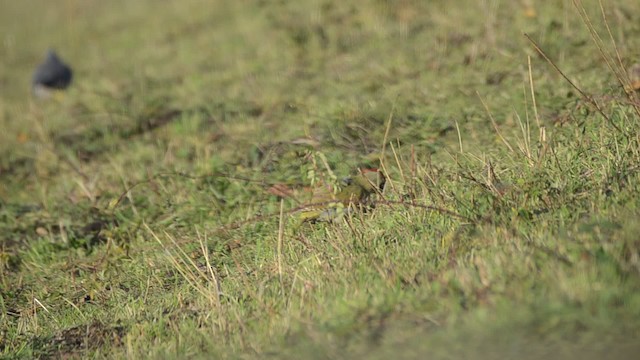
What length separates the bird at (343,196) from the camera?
3682mm

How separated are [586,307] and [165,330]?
1511 mm

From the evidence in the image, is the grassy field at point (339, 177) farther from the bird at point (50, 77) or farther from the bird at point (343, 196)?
the bird at point (50, 77)

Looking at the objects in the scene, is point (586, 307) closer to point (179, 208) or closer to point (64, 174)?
point (179, 208)

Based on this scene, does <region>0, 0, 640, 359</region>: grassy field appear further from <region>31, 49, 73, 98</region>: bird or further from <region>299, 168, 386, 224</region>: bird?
<region>31, 49, 73, 98</region>: bird

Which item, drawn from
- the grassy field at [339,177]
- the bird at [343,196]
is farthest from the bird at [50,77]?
the bird at [343,196]

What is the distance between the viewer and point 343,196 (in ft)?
12.5

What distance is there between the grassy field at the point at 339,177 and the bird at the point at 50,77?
7.3 inches

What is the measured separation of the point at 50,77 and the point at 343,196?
14.5ft

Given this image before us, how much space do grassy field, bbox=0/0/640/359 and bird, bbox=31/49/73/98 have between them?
19 centimetres

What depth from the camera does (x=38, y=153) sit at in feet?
19.1

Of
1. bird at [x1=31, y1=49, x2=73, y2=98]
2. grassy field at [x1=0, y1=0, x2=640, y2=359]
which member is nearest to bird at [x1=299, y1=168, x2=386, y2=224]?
grassy field at [x1=0, y1=0, x2=640, y2=359]

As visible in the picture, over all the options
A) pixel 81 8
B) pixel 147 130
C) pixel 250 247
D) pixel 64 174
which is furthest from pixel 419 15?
pixel 81 8

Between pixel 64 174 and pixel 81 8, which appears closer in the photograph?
pixel 64 174

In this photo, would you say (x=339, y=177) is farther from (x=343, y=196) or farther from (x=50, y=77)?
(x=50, y=77)
